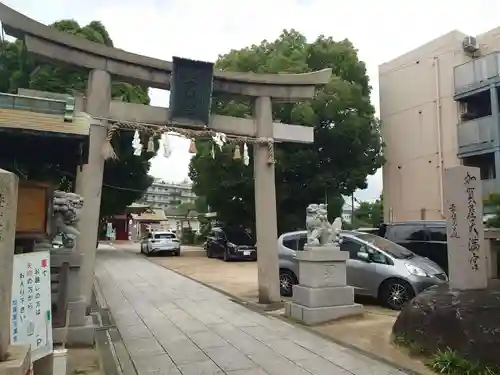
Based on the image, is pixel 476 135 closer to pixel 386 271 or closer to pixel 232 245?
pixel 386 271

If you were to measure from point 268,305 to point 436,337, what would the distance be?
462 centimetres

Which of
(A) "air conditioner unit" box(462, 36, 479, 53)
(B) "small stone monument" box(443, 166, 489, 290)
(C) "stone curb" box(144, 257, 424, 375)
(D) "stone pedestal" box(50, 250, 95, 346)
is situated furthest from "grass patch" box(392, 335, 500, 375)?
(A) "air conditioner unit" box(462, 36, 479, 53)

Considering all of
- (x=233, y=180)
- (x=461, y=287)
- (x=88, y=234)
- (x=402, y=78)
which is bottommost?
(x=461, y=287)

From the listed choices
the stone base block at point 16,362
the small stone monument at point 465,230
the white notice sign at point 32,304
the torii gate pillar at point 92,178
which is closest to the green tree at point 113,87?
the torii gate pillar at point 92,178

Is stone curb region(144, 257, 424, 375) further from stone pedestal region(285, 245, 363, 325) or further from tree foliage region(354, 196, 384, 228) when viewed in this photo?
tree foliage region(354, 196, 384, 228)

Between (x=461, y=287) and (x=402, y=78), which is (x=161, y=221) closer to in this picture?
(x=402, y=78)

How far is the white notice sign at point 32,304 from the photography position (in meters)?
3.91

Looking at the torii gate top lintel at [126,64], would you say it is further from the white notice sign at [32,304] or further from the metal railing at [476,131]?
the metal railing at [476,131]

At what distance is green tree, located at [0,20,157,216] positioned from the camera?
16625mm

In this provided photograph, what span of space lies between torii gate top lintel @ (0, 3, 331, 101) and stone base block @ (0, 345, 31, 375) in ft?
22.1

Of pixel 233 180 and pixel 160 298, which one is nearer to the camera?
pixel 160 298

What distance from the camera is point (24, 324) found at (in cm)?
400

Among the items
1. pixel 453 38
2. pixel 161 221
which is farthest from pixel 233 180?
pixel 161 221

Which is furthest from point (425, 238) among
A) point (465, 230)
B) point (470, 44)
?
point (470, 44)
